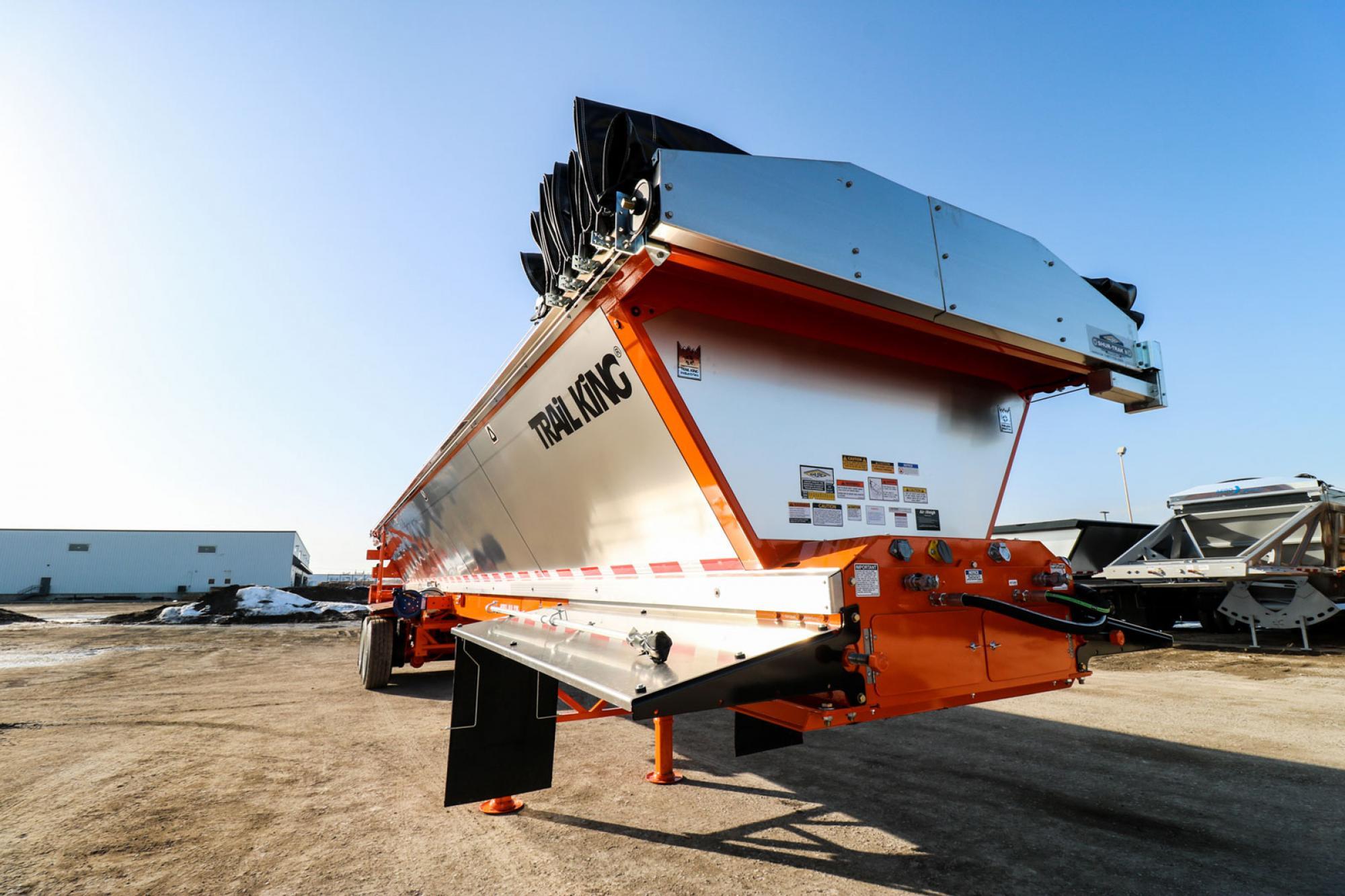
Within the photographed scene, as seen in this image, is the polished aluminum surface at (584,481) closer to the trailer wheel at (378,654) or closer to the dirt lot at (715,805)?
the dirt lot at (715,805)

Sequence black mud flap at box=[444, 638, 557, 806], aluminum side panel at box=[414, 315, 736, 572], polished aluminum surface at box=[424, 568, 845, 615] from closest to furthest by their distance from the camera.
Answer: polished aluminum surface at box=[424, 568, 845, 615]
aluminum side panel at box=[414, 315, 736, 572]
black mud flap at box=[444, 638, 557, 806]

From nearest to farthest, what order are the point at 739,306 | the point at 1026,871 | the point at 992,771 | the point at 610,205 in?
the point at 610,205 < the point at 739,306 < the point at 1026,871 < the point at 992,771

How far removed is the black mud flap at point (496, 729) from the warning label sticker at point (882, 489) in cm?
186

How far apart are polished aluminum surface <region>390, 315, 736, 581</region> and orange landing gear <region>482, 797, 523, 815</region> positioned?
128 centimetres

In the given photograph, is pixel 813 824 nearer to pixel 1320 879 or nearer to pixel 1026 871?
pixel 1026 871

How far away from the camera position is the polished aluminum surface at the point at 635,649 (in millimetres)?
1825

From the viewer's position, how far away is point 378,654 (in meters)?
7.83

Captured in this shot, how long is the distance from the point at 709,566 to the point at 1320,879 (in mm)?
2738

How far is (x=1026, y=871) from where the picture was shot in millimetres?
2770

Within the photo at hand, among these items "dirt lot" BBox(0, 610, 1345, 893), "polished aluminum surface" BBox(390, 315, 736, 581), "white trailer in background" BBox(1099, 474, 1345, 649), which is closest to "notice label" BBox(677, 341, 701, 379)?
"polished aluminum surface" BBox(390, 315, 736, 581)

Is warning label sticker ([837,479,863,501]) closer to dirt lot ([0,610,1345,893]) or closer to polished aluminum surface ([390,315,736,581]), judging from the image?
polished aluminum surface ([390,315,736,581])

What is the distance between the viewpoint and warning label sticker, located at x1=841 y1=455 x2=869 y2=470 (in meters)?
2.73

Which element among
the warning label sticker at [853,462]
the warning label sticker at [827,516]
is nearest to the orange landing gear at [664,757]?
the warning label sticker at [827,516]

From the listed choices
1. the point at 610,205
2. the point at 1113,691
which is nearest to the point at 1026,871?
the point at 610,205
